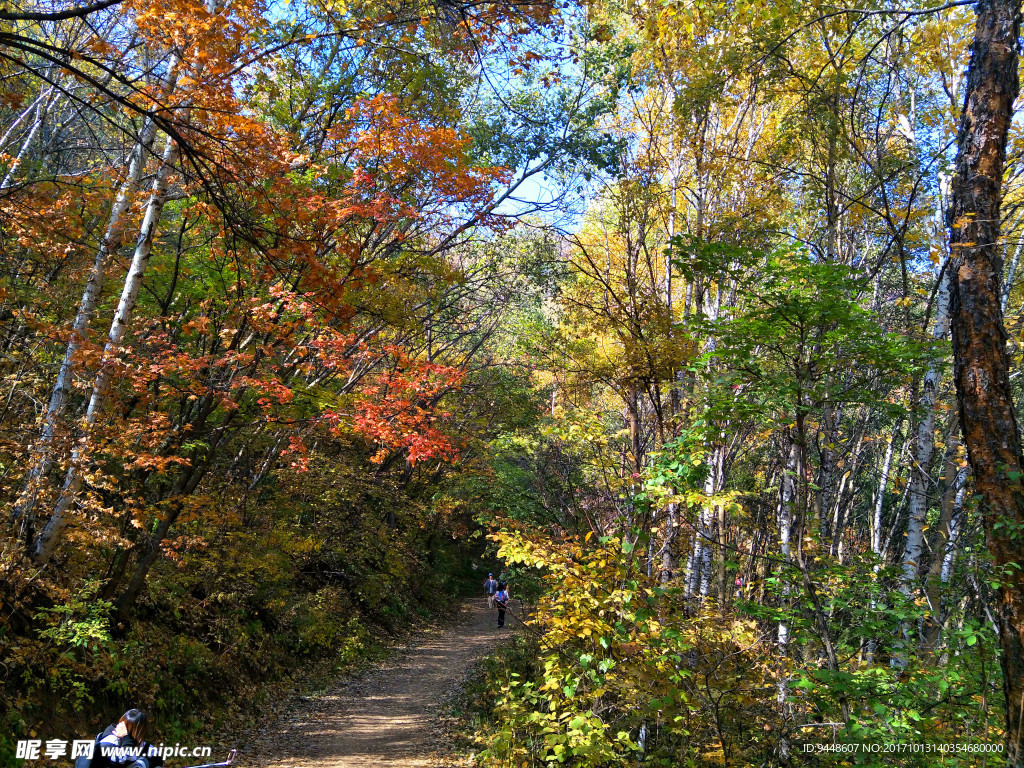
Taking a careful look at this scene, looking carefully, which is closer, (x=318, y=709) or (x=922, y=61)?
(x=922, y=61)

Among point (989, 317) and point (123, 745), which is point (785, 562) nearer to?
point (989, 317)

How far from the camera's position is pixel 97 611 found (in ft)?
20.8

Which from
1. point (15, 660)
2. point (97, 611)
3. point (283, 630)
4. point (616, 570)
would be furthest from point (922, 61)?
point (283, 630)

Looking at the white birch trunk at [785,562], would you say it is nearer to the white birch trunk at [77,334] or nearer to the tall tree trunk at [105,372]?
the tall tree trunk at [105,372]

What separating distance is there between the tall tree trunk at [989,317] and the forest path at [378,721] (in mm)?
6936

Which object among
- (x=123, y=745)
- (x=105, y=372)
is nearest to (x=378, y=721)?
(x=123, y=745)

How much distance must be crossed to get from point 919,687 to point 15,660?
7.60 metres

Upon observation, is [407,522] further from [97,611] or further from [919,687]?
[919,687]

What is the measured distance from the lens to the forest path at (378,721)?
7.65m

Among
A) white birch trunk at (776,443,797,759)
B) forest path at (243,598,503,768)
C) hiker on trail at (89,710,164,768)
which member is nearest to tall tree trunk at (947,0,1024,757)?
white birch trunk at (776,443,797,759)

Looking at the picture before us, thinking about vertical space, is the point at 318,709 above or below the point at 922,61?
below

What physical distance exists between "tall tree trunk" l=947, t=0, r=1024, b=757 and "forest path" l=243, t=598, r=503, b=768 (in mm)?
6936

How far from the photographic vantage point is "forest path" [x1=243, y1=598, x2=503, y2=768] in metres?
7.65

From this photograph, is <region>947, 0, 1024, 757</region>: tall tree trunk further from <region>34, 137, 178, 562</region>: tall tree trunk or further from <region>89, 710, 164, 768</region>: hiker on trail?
<region>34, 137, 178, 562</region>: tall tree trunk
